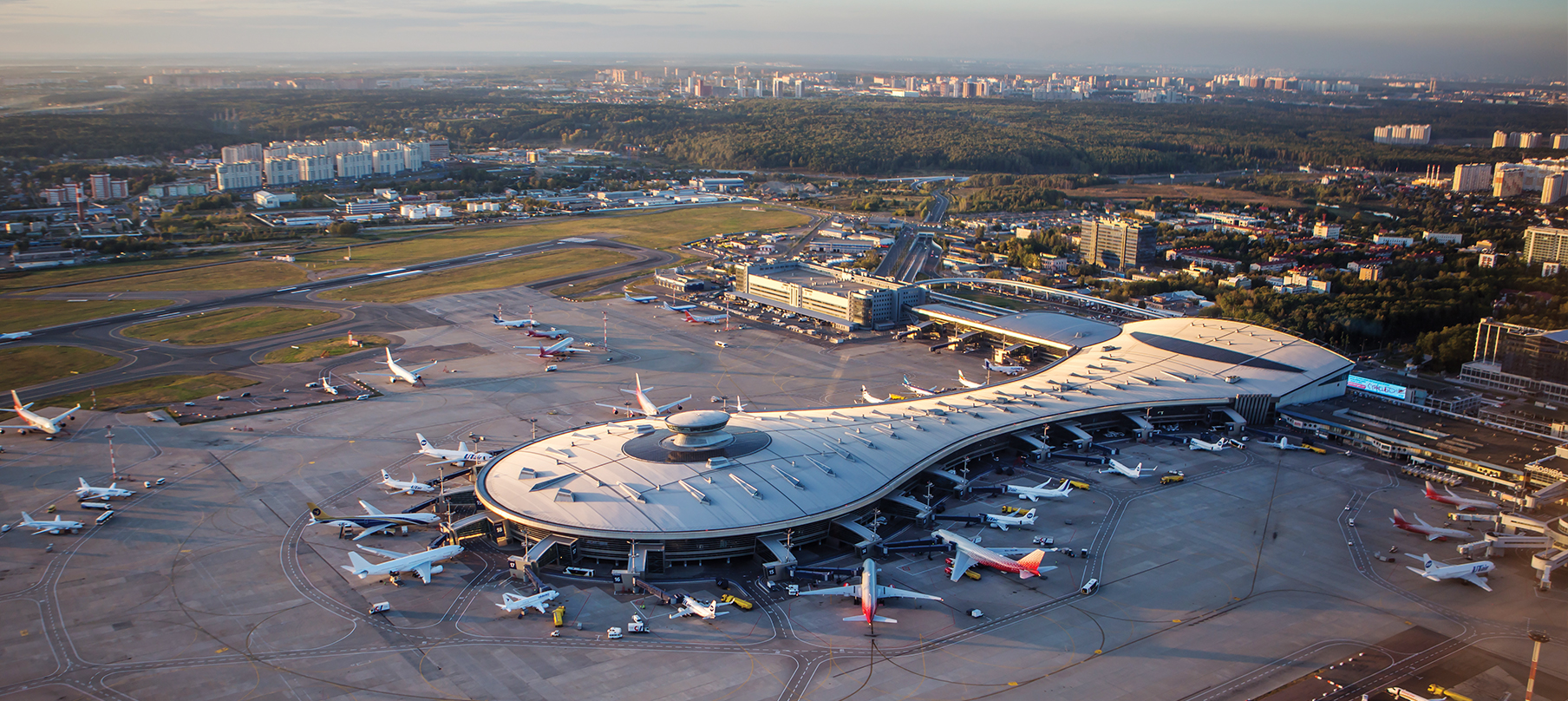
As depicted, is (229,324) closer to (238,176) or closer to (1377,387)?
(1377,387)

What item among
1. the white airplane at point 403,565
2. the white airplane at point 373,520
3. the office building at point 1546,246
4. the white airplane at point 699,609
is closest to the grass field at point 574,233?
the white airplane at point 373,520

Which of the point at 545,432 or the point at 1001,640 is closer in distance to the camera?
the point at 1001,640

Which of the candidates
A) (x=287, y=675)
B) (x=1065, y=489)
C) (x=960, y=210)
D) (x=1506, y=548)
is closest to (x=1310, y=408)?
(x=1506, y=548)

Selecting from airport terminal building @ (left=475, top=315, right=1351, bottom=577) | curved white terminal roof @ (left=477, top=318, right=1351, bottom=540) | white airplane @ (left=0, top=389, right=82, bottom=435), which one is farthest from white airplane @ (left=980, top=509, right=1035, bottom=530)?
white airplane @ (left=0, top=389, right=82, bottom=435)

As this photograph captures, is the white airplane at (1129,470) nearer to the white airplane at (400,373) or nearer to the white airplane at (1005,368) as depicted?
the white airplane at (1005,368)

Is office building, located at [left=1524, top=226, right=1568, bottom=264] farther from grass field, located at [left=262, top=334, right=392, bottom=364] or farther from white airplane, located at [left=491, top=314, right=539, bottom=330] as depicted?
grass field, located at [left=262, top=334, right=392, bottom=364]

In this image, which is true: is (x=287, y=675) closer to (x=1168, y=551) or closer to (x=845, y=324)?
(x=1168, y=551)

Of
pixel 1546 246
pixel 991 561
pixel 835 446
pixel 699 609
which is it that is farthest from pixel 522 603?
pixel 1546 246
